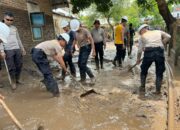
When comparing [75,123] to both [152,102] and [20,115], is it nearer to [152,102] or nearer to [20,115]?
[20,115]

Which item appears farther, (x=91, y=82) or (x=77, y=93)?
(x=91, y=82)

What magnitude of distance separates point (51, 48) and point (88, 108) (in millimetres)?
1625

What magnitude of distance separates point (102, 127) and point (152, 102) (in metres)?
1.75

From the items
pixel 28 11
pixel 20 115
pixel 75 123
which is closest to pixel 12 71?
pixel 20 115

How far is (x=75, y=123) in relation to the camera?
5.17m

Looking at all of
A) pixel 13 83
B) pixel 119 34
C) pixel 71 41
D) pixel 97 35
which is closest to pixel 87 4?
pixel 119 34

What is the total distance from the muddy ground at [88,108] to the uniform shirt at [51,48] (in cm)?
102

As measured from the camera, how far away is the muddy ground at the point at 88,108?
5098 millimetres

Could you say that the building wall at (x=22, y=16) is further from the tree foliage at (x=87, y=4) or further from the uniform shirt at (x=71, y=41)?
the uniform shirt at (x=71, y=41)

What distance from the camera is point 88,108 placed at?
5969 mm

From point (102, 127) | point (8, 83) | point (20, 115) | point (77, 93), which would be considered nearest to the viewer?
point (102, 127)

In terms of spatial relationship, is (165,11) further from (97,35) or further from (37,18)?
(37,18)

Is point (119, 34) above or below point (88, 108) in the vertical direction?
above

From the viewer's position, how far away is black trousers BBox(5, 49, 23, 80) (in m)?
7.40
